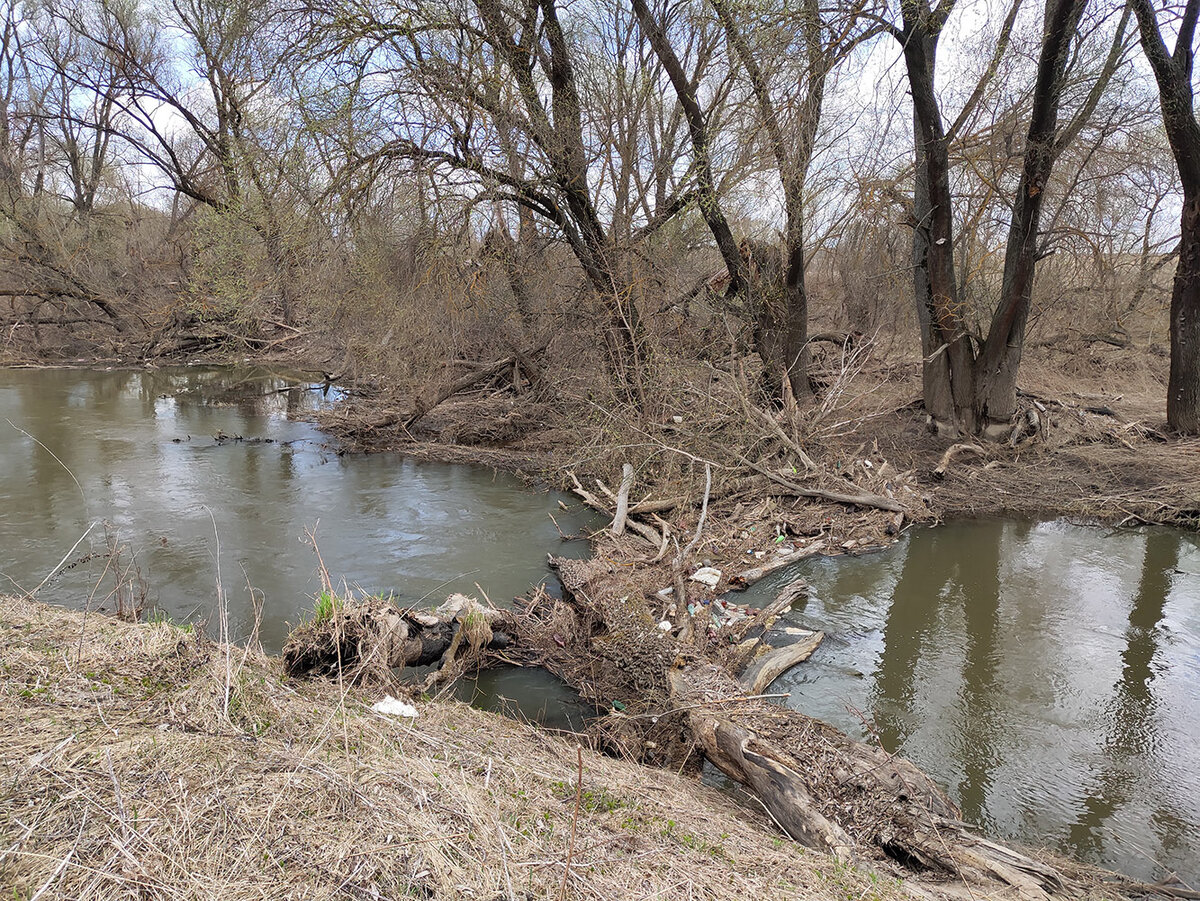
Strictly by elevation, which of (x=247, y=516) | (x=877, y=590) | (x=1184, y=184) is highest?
(x=1184, y=184)

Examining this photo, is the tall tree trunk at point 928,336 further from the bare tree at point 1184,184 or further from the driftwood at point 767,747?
the driftwood at point 767,747

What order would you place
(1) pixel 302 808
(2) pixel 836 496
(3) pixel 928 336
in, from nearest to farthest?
(1) pixel 302 808, (2) pixel 836 496, (3) pixel 928 336

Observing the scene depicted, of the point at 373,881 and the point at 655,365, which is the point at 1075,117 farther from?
the point at 373,881

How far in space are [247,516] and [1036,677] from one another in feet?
29.5

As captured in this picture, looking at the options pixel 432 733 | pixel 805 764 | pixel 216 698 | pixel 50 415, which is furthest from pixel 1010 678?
pixel 50 415

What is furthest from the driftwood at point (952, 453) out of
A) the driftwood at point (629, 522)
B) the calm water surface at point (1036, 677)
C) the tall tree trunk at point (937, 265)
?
the driftwood at point (629, 522)

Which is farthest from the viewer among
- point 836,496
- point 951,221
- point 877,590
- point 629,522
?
point 951,221

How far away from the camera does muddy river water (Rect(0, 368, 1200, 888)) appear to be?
4.62 m

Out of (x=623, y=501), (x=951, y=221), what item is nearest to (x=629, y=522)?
(x=623, y=501)

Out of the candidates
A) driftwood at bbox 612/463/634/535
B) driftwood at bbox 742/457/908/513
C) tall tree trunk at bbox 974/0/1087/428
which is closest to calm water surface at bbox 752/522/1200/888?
driftwood at bbox 742/457/908/513

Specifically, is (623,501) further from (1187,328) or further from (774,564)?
(1187,328)

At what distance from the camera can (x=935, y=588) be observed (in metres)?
7.71

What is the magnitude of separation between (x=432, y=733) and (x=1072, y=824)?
12.2 feet

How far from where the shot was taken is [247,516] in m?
9.45
